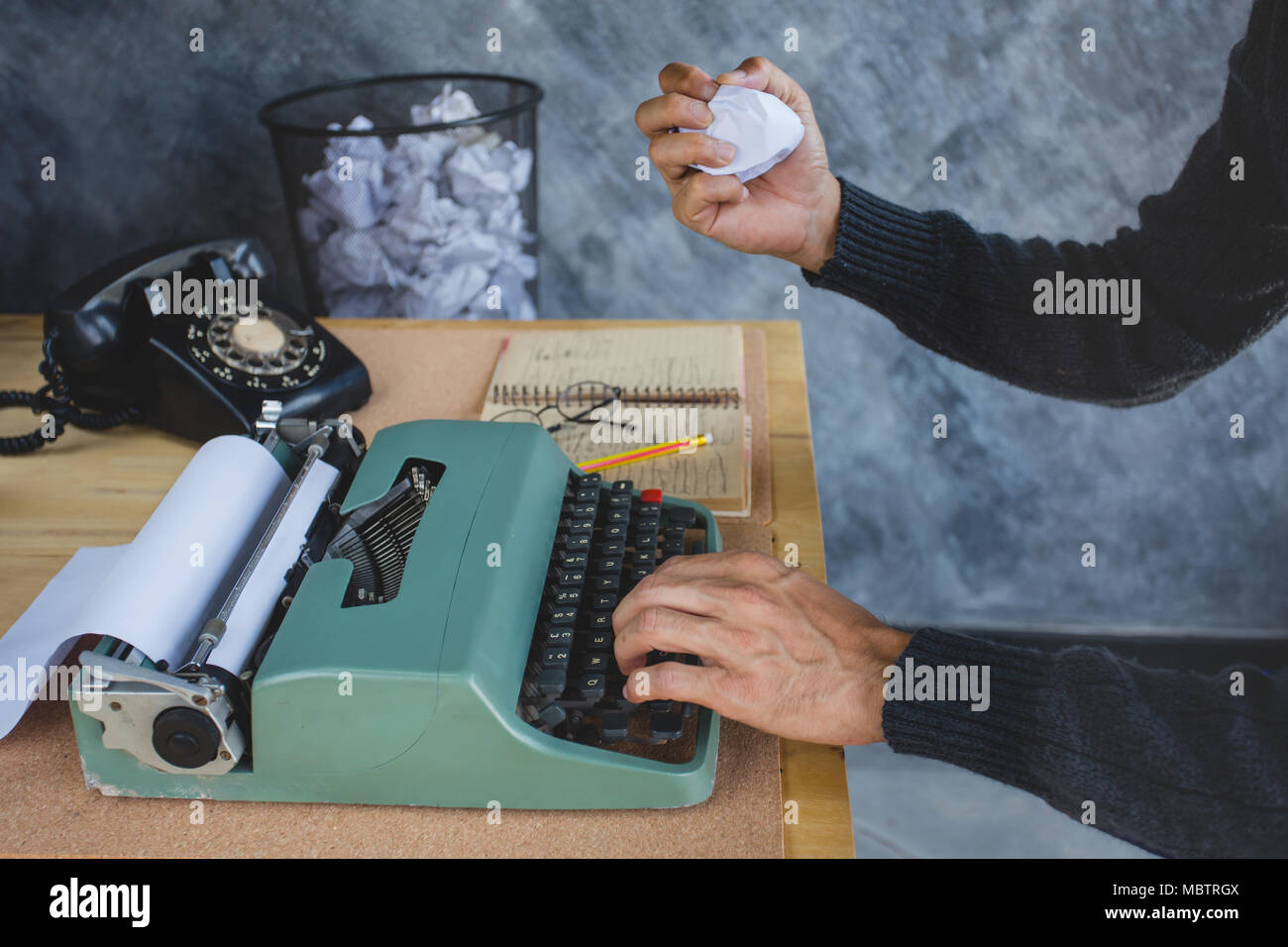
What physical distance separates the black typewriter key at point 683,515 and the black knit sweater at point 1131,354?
26cm

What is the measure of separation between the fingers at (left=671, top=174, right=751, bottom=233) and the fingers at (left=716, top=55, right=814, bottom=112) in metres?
0.09

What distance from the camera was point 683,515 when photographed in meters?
0.94

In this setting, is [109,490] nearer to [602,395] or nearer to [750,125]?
[602,395]

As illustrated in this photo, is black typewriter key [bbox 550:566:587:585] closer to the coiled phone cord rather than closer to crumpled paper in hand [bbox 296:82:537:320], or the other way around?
the coiled phone cord

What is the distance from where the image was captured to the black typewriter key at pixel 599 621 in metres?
0.77

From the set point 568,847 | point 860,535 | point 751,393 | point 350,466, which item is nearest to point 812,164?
point 751,393

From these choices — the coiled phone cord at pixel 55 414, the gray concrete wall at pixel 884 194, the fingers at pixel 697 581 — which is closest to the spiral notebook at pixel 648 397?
the fingers at pixel 697 581

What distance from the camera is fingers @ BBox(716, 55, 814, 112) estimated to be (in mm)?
973

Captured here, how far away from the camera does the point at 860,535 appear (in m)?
2.08

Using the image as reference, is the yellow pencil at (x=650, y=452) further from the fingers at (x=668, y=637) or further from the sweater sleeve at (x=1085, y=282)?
the fingers at (x=668, y=637)

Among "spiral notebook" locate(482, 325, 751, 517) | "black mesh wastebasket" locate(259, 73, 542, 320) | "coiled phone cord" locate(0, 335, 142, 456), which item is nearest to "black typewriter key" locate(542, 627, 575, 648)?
"spiral notebook" locate(482, 325, 751, 517)

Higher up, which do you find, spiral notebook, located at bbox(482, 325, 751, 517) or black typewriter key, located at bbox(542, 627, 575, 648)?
spiral notebook, located at bbox(482, 325, 751, 517)

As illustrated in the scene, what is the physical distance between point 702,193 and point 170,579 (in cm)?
57
